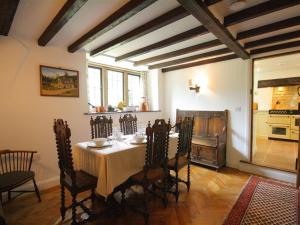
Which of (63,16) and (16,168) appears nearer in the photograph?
(63,16)

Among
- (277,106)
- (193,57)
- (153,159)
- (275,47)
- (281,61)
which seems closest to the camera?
(153,159)

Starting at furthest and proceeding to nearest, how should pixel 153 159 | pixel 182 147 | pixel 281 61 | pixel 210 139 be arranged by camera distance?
pixel 281 61, pixel 210 139, pixel 182 147, pixel 153 159

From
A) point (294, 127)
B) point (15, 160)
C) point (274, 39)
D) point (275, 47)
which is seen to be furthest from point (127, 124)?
point (294, 127)

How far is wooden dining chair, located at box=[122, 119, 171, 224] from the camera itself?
6.31 feet

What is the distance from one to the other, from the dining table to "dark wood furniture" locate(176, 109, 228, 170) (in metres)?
1.81

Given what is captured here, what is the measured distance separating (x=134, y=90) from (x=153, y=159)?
297 centimetres

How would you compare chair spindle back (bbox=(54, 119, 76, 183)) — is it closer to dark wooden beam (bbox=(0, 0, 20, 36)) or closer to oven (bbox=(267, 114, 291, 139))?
dark wooden beam (bbox=(0, 0, 20, 36))

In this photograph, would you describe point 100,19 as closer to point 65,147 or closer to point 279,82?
point 65,147

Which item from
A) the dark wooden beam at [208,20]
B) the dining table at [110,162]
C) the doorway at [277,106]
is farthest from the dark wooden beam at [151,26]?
the doorway at [277,106]

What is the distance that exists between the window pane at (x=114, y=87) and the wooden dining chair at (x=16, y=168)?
199 cm

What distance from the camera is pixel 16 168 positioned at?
8.34ft

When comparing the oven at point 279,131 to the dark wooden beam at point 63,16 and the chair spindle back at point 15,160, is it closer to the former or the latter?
the dark wooden beam at point 63,16

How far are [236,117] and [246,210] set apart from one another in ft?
6.20

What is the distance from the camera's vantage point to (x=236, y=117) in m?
3.59
